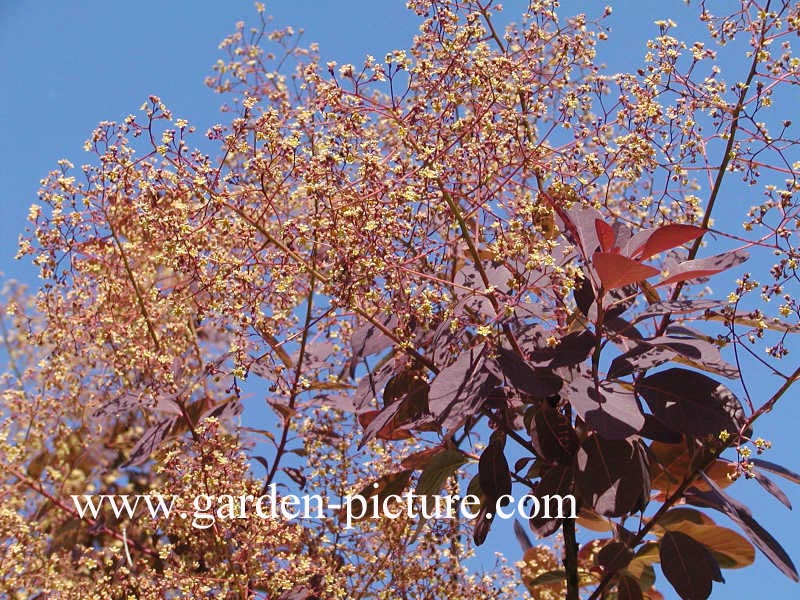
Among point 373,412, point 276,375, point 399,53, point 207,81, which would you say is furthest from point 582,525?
point 207,81

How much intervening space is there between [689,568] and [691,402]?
335mm

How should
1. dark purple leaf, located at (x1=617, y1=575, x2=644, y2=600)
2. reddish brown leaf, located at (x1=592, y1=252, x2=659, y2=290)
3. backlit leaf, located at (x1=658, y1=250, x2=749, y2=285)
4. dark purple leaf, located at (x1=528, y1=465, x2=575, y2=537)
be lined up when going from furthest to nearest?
dark purple leaf, located at (x1=617, y1=575, x2=644, y2=600) < dark purple leaf, located at (x1=528, y1=465, x2=575, y2=537) < backlit leaf, located at (x1=658, y1=250, x2=749, y2=285) < reddish brown leaf, located at (x1=592, y1=252, x2=659, y2=290)

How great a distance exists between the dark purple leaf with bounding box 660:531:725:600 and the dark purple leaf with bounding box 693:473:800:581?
0.09m

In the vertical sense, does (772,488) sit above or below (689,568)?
above

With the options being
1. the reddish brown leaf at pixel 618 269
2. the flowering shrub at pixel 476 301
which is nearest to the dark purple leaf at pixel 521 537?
the flowering shrub at pixel 476 301

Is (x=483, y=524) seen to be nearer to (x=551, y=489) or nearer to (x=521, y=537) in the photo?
(x=551, y=489)

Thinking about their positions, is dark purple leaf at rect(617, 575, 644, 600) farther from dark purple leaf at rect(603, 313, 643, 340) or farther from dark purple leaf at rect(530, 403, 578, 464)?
dark purple leaf at rect(603, 313, 643, 340)

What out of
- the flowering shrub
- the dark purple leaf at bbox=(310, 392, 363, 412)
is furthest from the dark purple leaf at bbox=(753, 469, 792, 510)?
the dark purple leaf at bbox=(310, 392, 363, 412)

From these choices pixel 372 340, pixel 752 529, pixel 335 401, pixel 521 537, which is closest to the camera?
pixel 752 529

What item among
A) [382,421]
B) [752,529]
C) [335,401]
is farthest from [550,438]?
[335,401]

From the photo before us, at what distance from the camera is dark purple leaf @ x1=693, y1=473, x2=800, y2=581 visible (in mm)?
1795

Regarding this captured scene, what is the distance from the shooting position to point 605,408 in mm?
1659

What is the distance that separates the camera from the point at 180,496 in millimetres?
2174

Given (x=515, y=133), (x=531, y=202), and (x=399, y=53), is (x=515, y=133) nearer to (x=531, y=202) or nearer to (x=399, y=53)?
(x=531, y=202)
